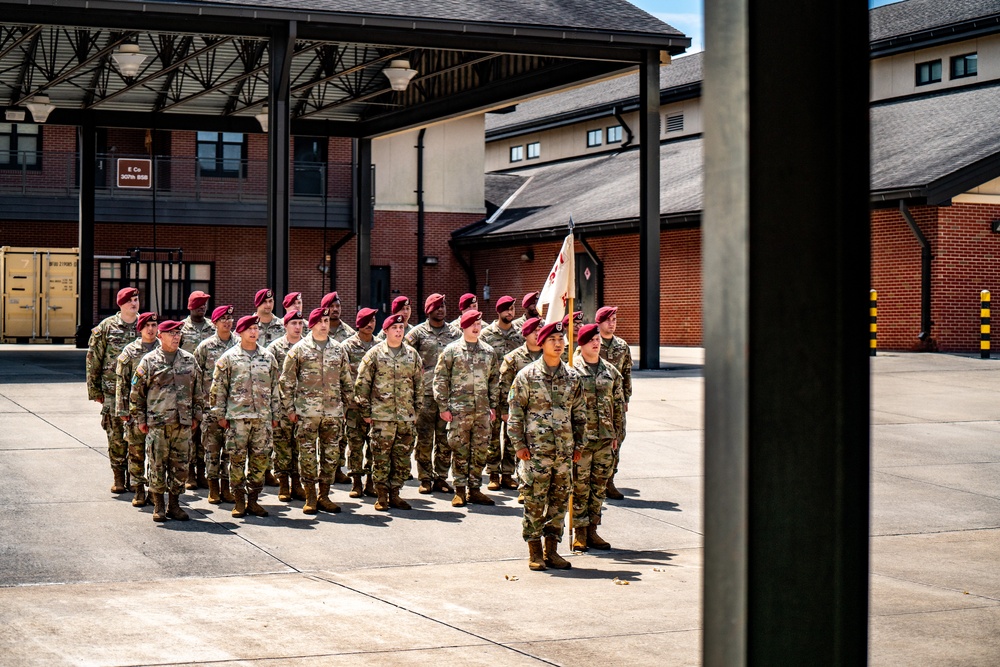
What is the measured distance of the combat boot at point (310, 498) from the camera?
11.9 metres

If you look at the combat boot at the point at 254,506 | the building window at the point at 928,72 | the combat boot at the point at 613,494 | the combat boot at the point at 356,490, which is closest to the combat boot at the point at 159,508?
the combat boot at the point at 254,506

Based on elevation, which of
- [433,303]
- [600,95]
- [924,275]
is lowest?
[433,303]

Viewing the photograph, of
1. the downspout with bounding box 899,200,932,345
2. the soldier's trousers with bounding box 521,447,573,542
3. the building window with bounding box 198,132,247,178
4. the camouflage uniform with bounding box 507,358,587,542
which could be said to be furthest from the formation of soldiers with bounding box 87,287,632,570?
the building window with bounding box 198,132,247,178

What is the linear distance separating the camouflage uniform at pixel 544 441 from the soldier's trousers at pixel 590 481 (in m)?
0.32

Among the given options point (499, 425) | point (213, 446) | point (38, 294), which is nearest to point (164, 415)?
point (213, 446)

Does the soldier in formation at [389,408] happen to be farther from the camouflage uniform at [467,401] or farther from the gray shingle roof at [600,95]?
the gray shingle roof at [600,95]

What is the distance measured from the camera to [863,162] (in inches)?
110

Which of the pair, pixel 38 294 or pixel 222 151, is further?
pixel 222 151

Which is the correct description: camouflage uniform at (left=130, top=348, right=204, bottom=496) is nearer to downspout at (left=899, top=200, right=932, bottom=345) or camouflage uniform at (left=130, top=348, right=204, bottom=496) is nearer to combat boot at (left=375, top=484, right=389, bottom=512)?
combat boot at (left=375, top=484, right=389, bottom=512)

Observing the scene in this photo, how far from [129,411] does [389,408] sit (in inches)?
95.2

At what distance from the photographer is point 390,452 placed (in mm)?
12188

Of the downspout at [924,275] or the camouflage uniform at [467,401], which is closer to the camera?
the camouflage uniform at [467,401]

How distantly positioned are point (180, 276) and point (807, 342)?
34.1 meters

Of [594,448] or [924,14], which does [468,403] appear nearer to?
[594,448]
